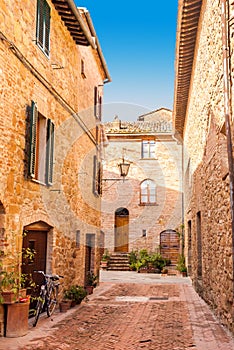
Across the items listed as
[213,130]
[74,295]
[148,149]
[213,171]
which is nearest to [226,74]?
[213,130]

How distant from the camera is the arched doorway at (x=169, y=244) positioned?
2227 cm

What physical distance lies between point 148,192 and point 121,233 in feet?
9.32

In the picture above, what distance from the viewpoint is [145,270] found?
20.0 m

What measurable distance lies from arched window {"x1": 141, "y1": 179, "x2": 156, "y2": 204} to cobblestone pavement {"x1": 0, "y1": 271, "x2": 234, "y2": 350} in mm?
11945

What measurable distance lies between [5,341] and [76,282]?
462cm

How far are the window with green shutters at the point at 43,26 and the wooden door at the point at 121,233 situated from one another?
15929 millimetres

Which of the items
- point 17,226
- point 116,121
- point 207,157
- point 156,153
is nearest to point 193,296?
point 207,157

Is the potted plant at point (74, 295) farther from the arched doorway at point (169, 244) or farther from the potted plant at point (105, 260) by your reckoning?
the arched doorway at point (169, 244)

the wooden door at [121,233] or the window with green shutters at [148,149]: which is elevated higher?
the window with green shutters at [148,149]

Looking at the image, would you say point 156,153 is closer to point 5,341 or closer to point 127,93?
point 127,93

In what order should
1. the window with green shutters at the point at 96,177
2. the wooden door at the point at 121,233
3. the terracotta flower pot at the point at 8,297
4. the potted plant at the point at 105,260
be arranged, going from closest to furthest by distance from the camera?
the terracotta flower pot at the point at 8,297, the window with green shutters at the point at 96,177, the potted plant at the point at 105,260, the wooden door at the point at 121,233

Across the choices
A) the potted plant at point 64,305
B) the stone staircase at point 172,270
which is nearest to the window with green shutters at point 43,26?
the potted plant at point 64,305

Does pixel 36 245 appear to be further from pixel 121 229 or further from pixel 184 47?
pixel 121 229

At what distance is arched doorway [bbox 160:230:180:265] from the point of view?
22.3 metres
